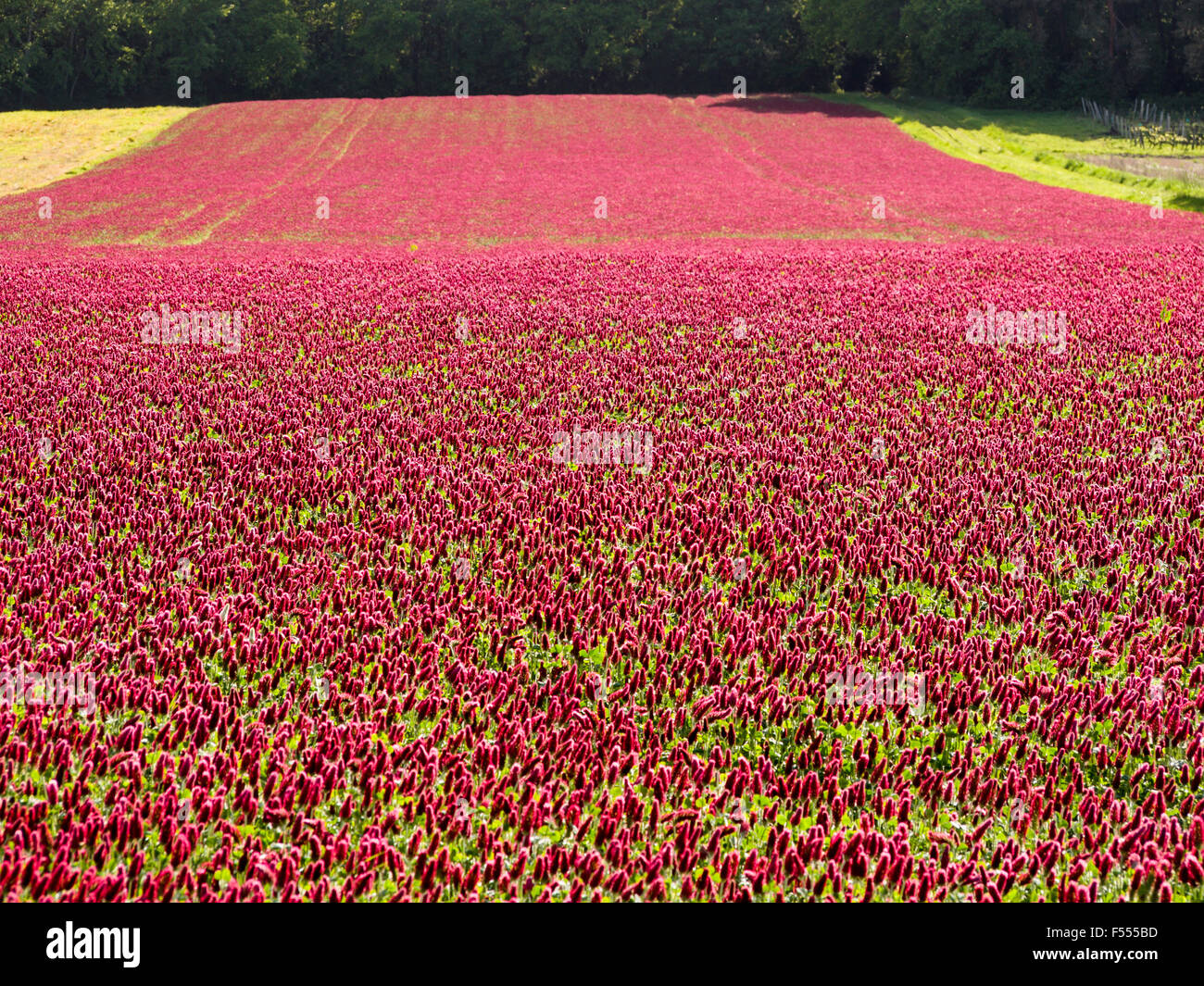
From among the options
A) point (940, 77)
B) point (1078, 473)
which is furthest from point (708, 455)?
point (940, 77)

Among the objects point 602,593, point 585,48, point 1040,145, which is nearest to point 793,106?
point 1040,145

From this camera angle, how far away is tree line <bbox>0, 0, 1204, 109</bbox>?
73.2 m

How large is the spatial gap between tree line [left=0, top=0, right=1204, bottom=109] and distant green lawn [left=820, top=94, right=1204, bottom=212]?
15.2ft

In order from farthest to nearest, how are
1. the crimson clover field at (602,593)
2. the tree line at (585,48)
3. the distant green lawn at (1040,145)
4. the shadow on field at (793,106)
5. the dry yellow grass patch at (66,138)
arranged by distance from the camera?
the tree line at (585,48)
the shadow on field at (793,106)
the dry yellow grass patch at (66,138)
the distant green lawn at (1040,145)
the crimson clover field at (602,593)

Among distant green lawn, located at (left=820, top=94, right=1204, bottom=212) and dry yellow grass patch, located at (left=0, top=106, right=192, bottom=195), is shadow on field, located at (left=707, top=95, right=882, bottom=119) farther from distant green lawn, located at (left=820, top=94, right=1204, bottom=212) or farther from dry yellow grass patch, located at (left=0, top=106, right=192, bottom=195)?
dry yellow grass patch, located at (left=0, top=106, right=192, bottom=195)

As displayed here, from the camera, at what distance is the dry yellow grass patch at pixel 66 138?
49719mm

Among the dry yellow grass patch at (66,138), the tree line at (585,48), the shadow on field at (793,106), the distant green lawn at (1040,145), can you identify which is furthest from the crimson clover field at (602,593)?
the tree line at (585,48)

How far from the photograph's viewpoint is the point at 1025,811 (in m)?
5.25

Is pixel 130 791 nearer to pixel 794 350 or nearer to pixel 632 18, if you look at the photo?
pixel 794 350

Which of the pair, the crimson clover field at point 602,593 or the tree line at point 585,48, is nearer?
the crimson clover field at point 602,593

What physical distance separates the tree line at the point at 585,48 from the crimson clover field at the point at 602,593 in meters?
63.6

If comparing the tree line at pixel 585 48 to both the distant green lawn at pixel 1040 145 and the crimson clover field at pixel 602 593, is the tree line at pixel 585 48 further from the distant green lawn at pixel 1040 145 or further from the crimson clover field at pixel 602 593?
the crimson clover field at pixel 602 593
